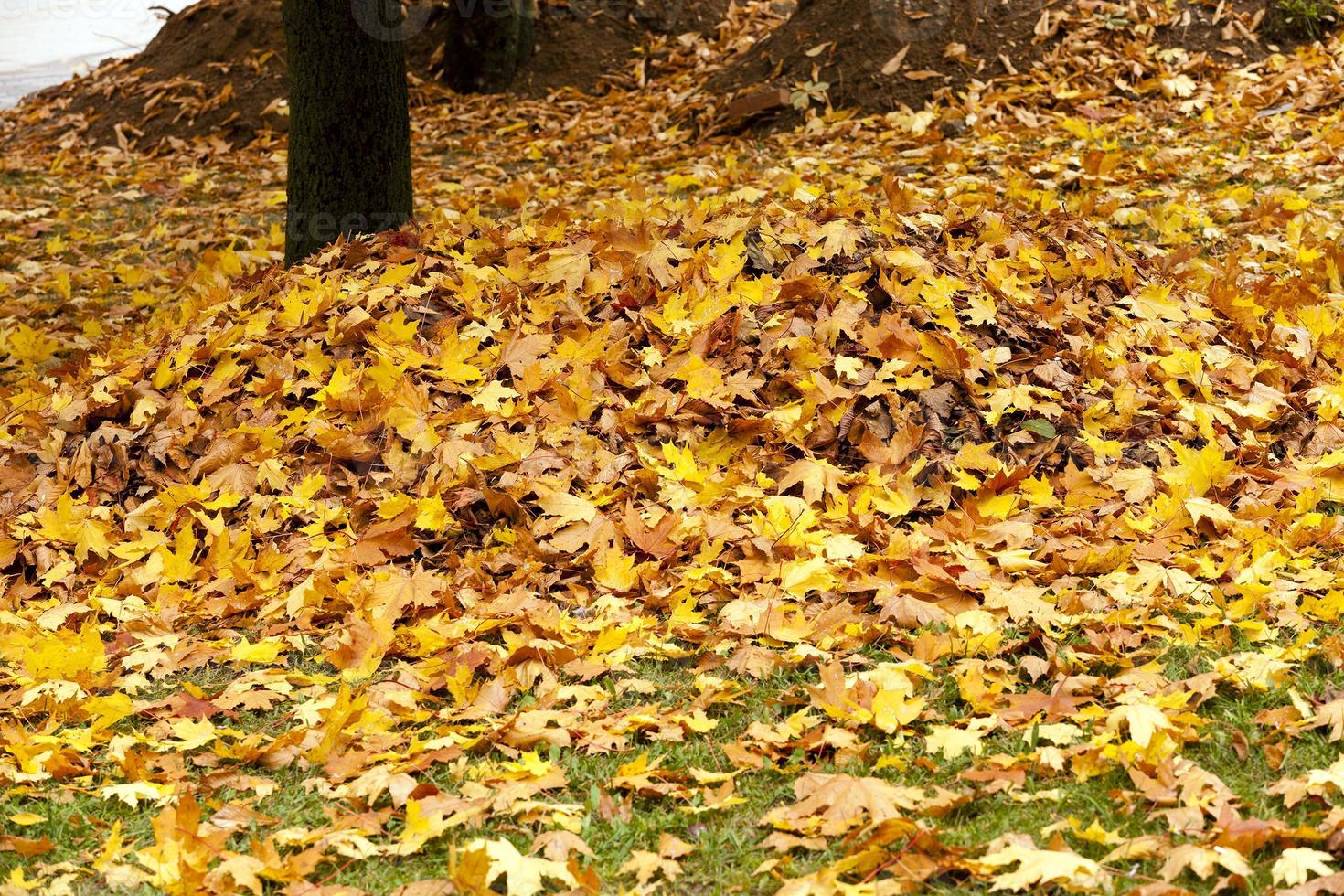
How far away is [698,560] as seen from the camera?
376 centimetres

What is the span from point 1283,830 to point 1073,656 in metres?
0.82

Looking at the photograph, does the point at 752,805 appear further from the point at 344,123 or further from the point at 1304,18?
the point at 1304,18

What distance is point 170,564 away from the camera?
404 cm

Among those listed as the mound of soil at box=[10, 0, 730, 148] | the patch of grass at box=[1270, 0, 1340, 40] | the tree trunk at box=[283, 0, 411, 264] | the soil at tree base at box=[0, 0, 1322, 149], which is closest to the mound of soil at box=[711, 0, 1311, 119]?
the soil at tree base at box=[0, 0, 1322, 149]

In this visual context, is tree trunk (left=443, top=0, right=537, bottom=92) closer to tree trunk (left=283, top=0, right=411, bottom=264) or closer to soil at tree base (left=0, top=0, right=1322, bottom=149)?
soil at tree base (left=0, top=0, right=1322, bottom=149)

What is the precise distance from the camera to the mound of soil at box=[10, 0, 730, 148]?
11.2 metres

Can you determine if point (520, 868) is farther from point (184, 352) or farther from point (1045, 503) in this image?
point (184, 352)

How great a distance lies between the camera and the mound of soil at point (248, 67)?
11.2m

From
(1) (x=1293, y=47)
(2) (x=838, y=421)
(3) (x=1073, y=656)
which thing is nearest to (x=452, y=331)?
(2) (x=838, y=421)

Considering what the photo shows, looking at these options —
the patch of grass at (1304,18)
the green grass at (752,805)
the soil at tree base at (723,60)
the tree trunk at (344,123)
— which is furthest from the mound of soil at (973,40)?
the green grass at (752,805)

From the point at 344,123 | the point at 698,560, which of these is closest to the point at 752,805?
the point at 698,560

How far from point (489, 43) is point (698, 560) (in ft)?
29.2

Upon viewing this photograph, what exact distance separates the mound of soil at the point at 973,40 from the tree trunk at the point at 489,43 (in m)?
2.88

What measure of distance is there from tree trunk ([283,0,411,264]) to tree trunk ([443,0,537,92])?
17.2ft
